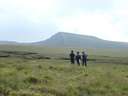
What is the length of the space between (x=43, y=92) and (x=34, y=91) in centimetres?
49

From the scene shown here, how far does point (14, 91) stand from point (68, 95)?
2771mm

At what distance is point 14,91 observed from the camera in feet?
64.4

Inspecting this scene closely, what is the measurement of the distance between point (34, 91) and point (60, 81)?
5.29 metres

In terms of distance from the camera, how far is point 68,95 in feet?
68.0

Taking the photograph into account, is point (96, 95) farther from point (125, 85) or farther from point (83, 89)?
point (125, 85)

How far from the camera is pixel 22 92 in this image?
19.5 m

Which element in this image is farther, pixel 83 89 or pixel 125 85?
pixel 125 85

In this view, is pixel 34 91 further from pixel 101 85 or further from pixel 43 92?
pixel 101 85

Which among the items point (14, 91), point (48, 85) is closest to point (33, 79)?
point (48, 85)

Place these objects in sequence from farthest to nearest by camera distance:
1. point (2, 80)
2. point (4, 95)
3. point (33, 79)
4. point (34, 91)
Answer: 1. point (33, 79)
2. point (2, 80)
3. point (34, 91)
4. point (4, 95)

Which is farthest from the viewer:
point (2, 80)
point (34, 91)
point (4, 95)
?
point (2, 80)

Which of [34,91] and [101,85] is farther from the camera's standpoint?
[101,85]

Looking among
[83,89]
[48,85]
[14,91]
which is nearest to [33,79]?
[48,85]

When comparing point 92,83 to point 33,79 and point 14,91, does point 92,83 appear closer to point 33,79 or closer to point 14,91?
point 33,79
